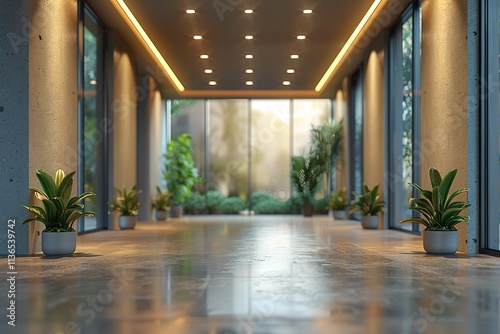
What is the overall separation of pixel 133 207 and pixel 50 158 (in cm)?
510

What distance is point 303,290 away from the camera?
4855 millimetres

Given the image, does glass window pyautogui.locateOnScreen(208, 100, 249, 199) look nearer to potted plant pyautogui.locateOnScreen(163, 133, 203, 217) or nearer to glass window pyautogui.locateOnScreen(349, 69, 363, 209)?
potted plant pyautogui.locateOnScreen(163, 133, 203, 217)

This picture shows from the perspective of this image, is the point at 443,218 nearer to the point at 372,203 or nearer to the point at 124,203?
the point at 372,203

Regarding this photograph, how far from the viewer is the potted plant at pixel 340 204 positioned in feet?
58.4

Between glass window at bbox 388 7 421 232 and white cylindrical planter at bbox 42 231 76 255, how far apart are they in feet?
18.3

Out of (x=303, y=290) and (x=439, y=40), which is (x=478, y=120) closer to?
(x=439, y=40)

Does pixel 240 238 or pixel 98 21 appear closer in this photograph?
pixel 240 238

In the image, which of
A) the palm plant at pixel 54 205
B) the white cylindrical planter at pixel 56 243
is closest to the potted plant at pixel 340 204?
the palm plant at pixel 54 205

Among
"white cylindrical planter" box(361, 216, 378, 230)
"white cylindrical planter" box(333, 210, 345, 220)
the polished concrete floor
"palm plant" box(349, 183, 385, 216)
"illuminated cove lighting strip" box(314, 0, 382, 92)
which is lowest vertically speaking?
"white cylindrical planter" box(333, 210, 345, 220)

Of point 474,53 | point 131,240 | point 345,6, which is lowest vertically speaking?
point 131,240

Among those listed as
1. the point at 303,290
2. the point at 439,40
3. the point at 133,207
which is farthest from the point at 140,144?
the point at 303,290

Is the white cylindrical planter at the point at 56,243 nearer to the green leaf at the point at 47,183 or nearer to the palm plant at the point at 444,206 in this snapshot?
the green leaf at the point at 47,183
